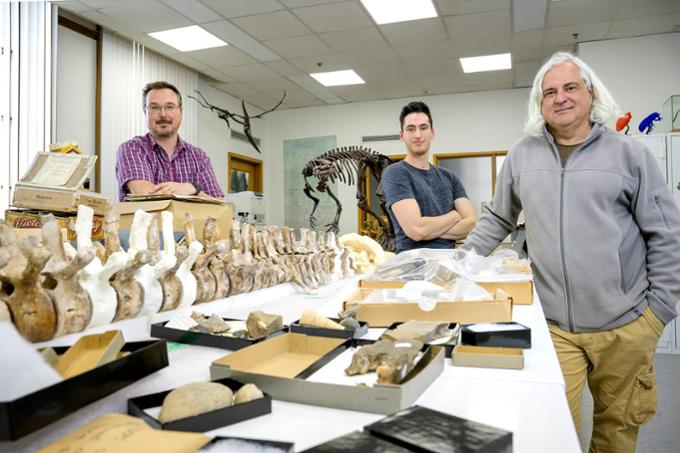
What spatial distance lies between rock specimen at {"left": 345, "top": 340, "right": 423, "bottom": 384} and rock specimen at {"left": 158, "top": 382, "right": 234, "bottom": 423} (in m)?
0.24

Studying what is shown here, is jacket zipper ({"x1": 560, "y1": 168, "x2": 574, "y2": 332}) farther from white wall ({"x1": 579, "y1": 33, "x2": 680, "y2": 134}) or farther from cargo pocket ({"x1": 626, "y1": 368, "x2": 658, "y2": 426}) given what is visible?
white wall ({"x1": 579, "y1": 33, "x2": 680, "y2": 134})

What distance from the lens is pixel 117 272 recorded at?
1.20 meters

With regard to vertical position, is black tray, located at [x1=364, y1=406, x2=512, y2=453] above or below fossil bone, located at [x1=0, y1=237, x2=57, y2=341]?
below

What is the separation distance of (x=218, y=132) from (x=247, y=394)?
7.97m

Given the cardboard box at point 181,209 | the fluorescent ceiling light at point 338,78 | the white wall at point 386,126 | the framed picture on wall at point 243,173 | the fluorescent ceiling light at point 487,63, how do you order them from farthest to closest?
the framed picture on wall at point 243,173 < the white wall at point 386,126 < the fluorescent ceiling light at point 338,78 < the fluorescent ceiling light at point 487,63 < the cardboard box at point 181,209

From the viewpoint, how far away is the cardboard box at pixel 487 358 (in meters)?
0.96

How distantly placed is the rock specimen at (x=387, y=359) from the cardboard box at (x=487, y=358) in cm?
9

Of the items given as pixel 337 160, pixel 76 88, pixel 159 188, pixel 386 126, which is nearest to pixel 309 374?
pixel 159 188

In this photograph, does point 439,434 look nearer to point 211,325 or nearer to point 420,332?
point 420,332

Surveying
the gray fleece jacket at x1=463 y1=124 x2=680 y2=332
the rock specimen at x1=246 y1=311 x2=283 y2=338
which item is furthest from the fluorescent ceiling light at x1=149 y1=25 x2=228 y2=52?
the rock specimen at x1=246 y1=311 x2=283 y2=338

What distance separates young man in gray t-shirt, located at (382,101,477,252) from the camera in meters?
2.51

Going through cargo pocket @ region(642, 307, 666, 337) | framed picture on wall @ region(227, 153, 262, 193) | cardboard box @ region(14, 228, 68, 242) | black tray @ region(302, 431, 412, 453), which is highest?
framed picture on wall @ region(227, 153, 262, 193)

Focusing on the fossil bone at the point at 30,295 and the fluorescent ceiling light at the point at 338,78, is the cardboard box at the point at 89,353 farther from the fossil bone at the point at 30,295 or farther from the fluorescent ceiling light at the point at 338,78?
the fluorescent ceiling light at the point at 338,78

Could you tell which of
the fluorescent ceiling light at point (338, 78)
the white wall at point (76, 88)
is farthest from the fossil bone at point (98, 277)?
the fluorescent ceiling light at point (338, 78)
